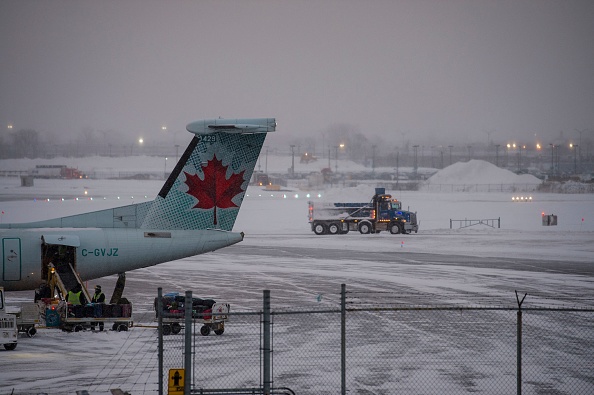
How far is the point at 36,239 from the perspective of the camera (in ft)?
85.4

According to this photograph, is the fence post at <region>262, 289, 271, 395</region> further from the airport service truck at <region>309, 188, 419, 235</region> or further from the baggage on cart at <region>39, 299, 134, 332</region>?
the airport service truck at <region>309, 188, 419, 235</region>

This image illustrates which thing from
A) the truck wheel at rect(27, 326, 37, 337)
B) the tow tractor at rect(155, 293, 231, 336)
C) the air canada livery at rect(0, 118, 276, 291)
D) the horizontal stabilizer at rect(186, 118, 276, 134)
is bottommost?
the truck wheel at rect(27, 326, 37, 337)

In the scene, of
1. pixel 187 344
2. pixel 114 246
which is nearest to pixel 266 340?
pixel 187 344

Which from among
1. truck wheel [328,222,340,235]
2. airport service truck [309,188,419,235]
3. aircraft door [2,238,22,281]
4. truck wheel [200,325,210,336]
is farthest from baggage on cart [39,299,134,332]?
truck wheel [328,222,340,235]

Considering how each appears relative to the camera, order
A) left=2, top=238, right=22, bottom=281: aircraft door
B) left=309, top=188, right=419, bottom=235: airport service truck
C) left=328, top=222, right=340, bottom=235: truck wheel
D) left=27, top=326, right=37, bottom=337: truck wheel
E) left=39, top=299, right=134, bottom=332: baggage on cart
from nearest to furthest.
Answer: left=27, top=326, right=37, bottom=337: truck wheel
left=39, top=299, right=134, bottom=332: baggage on cart
left=2, top=238, right=22, bottom=281: aircraft door
left=309, top=188, right=419, bottom=235: airport service truck
left=328, top=222, right=340, bottom=235: truck wheel

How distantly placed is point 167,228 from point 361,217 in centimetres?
3945

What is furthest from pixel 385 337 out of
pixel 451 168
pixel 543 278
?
pixel 451 168

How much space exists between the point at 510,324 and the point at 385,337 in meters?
4.86

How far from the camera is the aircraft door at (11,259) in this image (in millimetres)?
25578

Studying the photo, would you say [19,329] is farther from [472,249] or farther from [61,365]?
[472,249]

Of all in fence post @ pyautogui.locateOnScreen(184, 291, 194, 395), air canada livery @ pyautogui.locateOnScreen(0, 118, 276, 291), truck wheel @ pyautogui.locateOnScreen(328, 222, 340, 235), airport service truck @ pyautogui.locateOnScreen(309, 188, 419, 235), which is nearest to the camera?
fence post @ pyautogui.locateOnScreen(184, 291, 194, 395)

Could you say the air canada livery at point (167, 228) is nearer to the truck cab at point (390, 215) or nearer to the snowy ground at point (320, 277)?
the snowy ground at point (320, 277)

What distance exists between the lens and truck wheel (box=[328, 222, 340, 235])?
64669mm

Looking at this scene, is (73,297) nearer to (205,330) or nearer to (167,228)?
(167,228)
